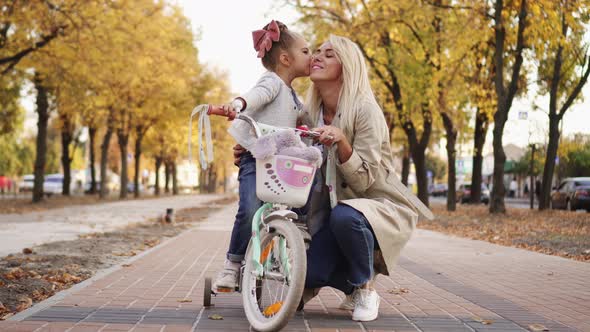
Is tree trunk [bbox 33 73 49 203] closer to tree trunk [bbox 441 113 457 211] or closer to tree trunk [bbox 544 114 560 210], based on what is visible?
tree trunk [bbox 441 113 457 211]

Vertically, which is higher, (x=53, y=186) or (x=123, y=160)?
(x=123, y=160)

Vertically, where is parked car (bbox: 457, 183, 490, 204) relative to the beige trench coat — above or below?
below

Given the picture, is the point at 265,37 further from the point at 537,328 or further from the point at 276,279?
the point at 537,328

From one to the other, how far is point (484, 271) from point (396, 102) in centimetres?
1575

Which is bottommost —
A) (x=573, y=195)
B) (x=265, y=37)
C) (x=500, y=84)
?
(x=573, y=195)

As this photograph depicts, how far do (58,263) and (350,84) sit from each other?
14.6 ft

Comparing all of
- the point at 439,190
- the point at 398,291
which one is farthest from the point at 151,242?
the point at 439,190

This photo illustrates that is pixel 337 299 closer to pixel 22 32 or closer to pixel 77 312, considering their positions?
pixel 77 312

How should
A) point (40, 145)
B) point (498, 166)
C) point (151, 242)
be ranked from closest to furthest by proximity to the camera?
point (151, 242) < point (498, 166) < point (40, 145)

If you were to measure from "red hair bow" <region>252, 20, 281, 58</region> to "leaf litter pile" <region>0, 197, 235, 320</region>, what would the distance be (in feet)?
7.52

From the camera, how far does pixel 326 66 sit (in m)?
4.64

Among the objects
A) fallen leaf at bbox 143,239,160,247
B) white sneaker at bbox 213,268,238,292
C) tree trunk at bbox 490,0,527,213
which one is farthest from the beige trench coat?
tree trunk at bbox 490,0,527,213

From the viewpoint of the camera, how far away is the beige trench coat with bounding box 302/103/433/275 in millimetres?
4387

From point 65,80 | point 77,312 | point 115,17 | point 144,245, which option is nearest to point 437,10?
point 115,17
